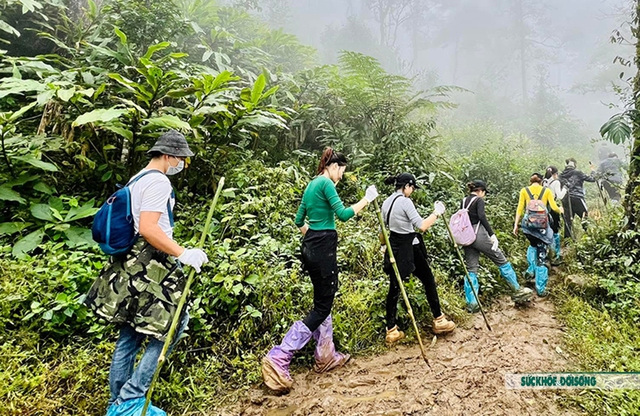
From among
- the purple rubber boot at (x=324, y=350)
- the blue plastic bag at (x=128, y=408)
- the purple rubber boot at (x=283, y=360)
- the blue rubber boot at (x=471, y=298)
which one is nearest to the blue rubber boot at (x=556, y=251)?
the blue rubber boot at (x=471, y=298)

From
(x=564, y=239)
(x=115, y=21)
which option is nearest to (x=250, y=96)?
(x=115, y=21)

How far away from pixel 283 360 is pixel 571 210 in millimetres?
7677

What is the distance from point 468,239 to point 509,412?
2.51m

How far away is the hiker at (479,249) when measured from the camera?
4840 millimetres

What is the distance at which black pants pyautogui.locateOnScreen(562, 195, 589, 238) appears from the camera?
7121 mm

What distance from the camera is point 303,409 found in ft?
9.17

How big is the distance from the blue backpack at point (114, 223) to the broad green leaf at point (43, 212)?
2.23m

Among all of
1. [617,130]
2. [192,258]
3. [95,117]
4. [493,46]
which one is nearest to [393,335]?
[192,258]

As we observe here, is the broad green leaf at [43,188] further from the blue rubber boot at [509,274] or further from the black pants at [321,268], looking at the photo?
the blue rubber boot at [509,274]

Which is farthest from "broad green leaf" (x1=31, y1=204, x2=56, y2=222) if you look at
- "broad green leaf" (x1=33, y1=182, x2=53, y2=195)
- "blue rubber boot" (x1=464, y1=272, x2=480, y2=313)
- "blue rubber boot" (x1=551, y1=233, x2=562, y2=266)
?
"blue rubber boot" (x1=551, y1=233, x2=562, y2=266)

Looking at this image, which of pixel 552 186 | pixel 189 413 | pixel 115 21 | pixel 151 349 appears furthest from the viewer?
pixel 552 186

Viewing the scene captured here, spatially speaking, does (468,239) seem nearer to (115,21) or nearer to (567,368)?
(567,368)

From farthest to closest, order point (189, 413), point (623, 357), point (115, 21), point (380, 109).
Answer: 1. point (380, 109)
2. point (115, 21)
3. point (623, 357)
4. point (189, 413)

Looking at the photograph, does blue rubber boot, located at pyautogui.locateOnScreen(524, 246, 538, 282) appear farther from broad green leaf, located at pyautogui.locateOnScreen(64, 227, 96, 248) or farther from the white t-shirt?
broad green leaf, located at pyautogui.locateOnScreen(64, 227, 96, 248)
